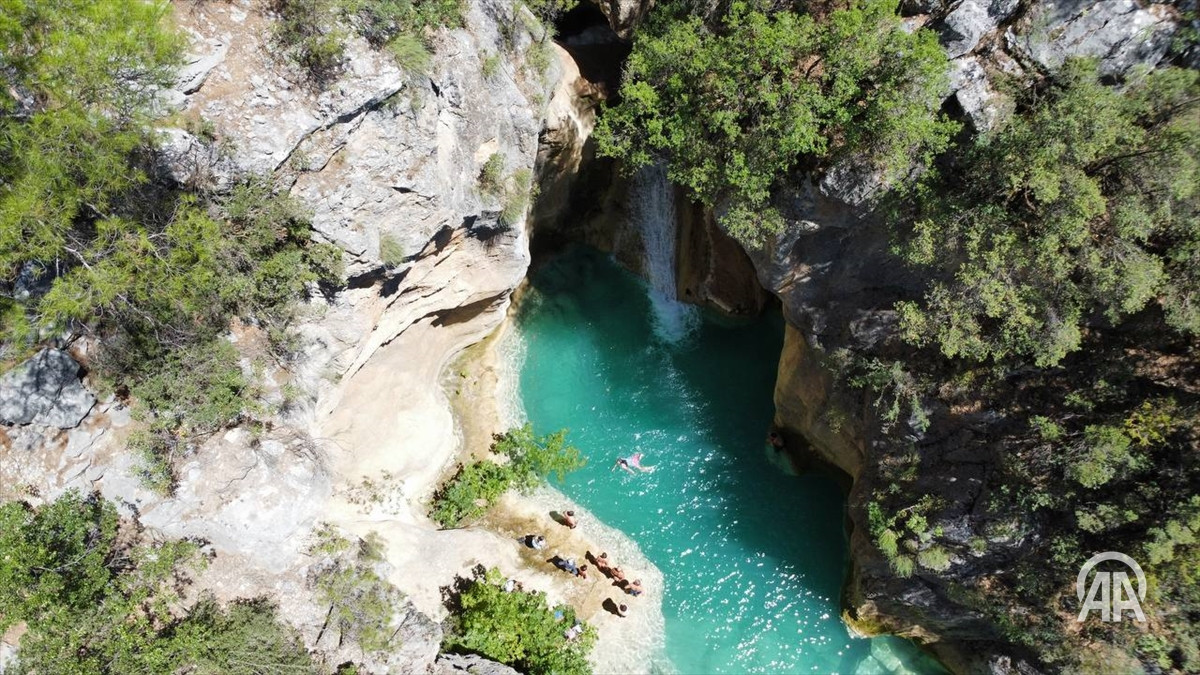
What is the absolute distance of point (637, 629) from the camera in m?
14.9

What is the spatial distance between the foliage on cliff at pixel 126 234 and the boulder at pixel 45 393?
36 centimetres

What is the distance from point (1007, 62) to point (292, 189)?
13.6m

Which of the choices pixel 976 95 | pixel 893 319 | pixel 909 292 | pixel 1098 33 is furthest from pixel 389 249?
pixel 1098 33

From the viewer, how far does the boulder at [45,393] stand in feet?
33.3

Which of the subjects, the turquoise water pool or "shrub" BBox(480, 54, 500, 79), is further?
the turquoise water pool

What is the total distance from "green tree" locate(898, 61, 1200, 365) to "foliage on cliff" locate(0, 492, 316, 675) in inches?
571

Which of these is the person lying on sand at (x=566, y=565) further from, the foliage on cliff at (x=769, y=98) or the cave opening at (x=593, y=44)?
the cave opening at (x=593, y=44)

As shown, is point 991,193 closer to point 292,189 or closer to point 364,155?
point 364,155

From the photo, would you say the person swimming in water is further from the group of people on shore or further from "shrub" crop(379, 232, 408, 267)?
"shrub" crop(379, 232, 408, 267)

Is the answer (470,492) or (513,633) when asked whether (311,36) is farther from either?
(513,633)

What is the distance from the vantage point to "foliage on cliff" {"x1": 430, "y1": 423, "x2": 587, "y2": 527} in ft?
49.8

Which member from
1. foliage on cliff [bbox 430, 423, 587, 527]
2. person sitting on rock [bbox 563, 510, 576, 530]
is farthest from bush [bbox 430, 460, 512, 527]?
person sitting on rock [bbox 563, 510, 576, 530]

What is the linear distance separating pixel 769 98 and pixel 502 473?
11.1 metres

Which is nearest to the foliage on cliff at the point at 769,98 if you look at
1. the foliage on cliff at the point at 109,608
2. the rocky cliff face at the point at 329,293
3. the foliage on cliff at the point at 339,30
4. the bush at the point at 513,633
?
the rocky cliff face at the point at 329,293
